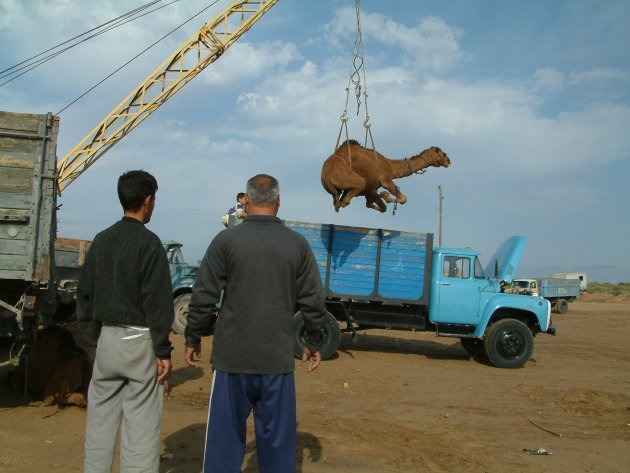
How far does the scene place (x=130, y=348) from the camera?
3.09 m

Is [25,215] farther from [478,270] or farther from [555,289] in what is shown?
[555,289]

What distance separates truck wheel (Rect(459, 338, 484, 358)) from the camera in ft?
37.7

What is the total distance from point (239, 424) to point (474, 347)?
9.58 m

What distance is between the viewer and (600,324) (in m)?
21.4

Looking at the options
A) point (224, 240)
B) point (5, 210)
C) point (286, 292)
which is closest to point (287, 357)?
point (286, 292)

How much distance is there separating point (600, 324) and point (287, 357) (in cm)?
2178

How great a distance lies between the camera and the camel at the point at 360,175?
812cm

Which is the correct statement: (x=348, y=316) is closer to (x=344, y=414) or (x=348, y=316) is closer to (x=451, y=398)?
(x=451, y=398)

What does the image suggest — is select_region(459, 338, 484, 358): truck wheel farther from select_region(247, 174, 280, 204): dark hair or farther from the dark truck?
select_region(247, 174, 280, 204): dark hair

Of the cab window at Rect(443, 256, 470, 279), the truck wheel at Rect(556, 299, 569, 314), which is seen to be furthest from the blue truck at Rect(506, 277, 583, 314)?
the cab window at Rect(443, 256, 470, 279)

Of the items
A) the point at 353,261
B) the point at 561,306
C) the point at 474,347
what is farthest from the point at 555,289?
the point at 353,261

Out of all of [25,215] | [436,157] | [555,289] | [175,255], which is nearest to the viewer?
[25,215]

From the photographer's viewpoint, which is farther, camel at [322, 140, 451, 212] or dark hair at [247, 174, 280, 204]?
camel at [322, 140, 451, 212]

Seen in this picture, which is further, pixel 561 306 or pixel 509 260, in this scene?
pixel 561 306
